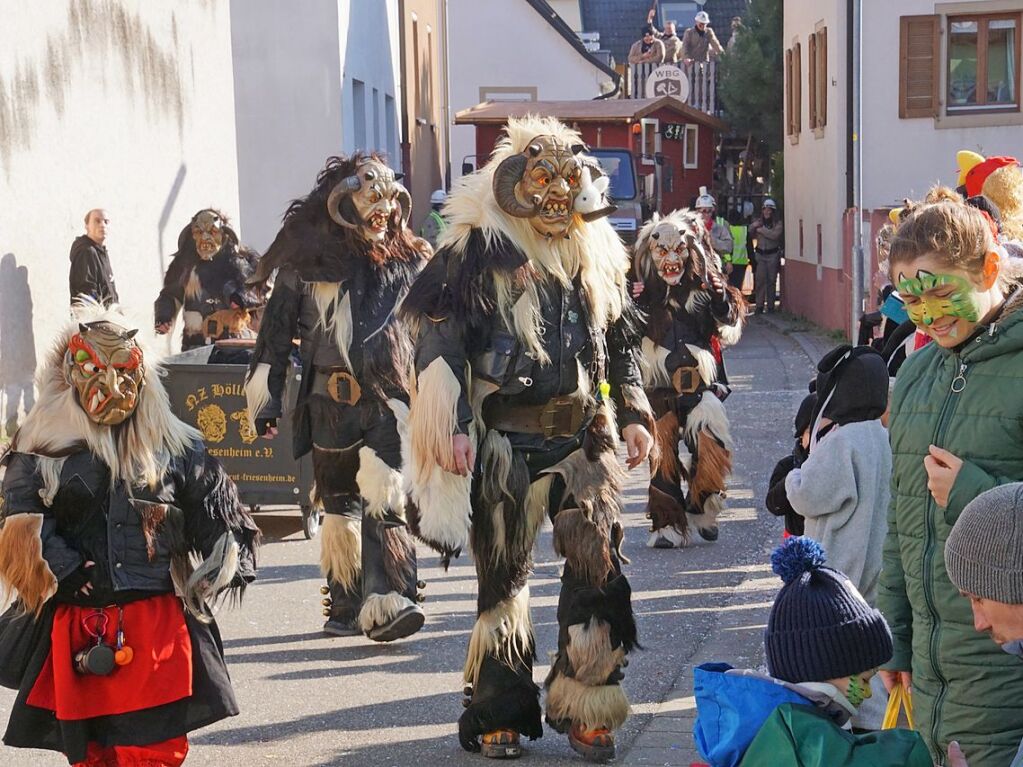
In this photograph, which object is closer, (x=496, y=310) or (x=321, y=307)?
(x=496, y=310)

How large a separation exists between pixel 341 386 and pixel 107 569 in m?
2.80

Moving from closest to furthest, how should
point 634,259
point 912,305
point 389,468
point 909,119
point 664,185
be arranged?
1. point 912,305
2. point 389,468
3. point 634,259
4. point 909,119
5. point 664,185

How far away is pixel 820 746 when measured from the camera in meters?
3.12

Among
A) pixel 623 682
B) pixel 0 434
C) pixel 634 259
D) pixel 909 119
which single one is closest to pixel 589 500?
pixel 623 682

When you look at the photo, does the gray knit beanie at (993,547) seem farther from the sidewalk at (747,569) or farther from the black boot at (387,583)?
the black boot at (387,583)

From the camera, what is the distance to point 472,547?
599 cm

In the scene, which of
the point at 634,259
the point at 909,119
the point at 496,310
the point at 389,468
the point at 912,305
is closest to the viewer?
the point at 912,305

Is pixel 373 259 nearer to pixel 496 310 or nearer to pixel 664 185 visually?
pixel 496 310

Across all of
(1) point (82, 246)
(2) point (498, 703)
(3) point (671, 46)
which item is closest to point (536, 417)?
(2) point (498, 703)

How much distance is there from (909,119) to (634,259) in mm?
12303

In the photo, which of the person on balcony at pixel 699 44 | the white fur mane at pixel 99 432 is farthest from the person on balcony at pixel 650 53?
the white fur mane at pixel 99 432

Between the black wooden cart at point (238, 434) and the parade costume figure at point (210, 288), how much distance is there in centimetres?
196

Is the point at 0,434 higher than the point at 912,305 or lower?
lower

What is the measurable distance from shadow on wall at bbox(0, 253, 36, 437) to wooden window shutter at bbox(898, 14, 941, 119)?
1170cm
